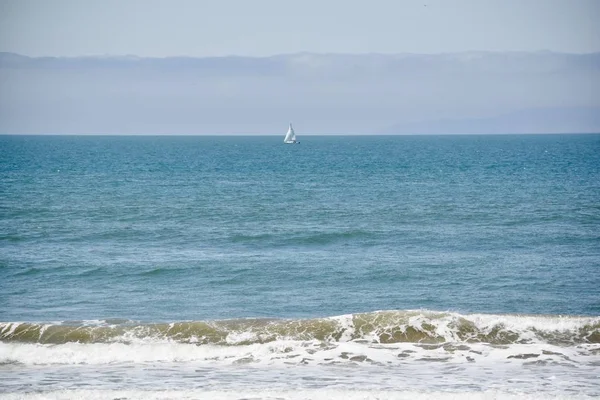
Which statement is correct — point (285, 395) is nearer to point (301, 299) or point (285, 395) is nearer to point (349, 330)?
point (349, 330)

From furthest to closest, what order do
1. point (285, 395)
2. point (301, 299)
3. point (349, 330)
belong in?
point (301, 299) < point (349, 330) < point (285, 395)

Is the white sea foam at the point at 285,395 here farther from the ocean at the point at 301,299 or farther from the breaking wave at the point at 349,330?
the breaking wave at the point at 349,330

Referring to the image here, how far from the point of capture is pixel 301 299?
23.1m

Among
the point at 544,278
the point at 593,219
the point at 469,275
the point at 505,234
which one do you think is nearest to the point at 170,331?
the point at 469,275

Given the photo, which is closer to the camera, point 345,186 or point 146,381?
point 146,381

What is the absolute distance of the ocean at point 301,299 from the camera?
1602cm

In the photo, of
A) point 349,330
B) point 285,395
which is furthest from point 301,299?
point 285,395

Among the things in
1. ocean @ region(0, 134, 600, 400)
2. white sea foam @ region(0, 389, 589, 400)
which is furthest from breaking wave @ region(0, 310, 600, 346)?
white sea foam @ region(0, 389, 589, 400)

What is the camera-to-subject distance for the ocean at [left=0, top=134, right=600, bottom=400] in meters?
16.0

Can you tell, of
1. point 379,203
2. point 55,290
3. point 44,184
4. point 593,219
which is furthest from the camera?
point 44,184

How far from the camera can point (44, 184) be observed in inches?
2346

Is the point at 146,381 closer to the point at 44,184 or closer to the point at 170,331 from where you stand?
the point at 170,331

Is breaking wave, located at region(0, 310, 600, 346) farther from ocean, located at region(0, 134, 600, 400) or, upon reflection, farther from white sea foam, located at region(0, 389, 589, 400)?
white sea foam, located at region(0, 389, 589, 400)

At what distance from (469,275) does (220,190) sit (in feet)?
103
